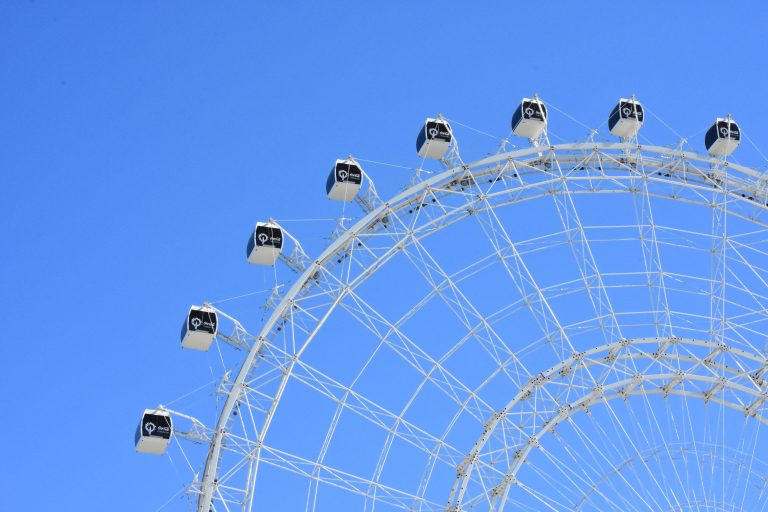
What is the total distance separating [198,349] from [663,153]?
1824 cm

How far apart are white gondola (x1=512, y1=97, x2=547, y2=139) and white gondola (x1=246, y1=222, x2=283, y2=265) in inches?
370

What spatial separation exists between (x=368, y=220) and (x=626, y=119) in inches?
404

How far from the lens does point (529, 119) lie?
5716cm

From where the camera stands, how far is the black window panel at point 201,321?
56562 mm

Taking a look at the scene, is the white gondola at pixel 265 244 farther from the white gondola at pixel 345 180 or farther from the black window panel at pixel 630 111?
the black window panel at pixel 630 111

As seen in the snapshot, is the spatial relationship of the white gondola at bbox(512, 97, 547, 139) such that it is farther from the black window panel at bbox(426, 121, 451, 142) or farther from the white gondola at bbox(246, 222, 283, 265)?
the white gondola at bbox(246, 222, 283, 265)

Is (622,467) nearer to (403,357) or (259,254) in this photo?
(403,357)

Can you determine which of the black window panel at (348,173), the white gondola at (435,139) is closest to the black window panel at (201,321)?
the black window panel at (348,173)

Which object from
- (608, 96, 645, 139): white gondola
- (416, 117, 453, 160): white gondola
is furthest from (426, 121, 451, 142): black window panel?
(608, 96, 645, 139): white gondola

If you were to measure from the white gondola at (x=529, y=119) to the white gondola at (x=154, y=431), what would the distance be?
16246 millimetres

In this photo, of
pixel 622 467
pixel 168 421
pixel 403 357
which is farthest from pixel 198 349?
pixel 622 467

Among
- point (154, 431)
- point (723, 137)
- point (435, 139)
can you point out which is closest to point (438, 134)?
point (435, 139)

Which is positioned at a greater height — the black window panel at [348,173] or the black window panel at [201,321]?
the black window panel at [348,173]

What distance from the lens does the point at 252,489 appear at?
53906 millimetres
